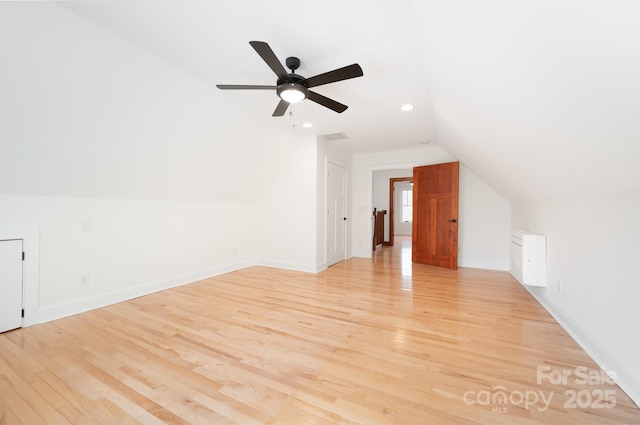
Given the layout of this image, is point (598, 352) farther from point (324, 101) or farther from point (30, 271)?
point (30, 271)

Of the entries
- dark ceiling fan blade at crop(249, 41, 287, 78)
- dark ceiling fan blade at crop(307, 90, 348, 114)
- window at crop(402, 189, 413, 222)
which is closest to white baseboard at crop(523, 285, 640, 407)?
dark ceiling fan blade at crop(307, 90, 348, 114)

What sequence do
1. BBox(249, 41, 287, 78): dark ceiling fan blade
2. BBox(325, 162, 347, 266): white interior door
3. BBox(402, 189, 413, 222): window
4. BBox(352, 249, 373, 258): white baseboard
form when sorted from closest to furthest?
BBox(249, 41, 287, 78): dark ceiling fan blade < BBox(325, 162, 347, 266): white interior door < BBox(352, 249, 373, 258): white baseboard < BBox(402, 189, 413, 222): window

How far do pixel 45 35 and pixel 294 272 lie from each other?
3836 mm

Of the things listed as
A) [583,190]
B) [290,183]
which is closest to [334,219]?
[290,183]

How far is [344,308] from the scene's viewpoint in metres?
2.81

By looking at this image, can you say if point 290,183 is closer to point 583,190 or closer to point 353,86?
point 353,86

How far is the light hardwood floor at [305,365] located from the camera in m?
1.37

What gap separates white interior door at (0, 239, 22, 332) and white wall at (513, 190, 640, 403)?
15.6 ft

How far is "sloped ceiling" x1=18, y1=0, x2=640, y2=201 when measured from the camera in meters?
0.97

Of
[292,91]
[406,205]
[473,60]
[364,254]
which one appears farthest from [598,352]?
[406,205]

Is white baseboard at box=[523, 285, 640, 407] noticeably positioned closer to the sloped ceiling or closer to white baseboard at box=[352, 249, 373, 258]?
the sloped ceiling

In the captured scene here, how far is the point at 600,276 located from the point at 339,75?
8.15 ft

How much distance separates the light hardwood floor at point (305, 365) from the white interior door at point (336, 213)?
1929 mm

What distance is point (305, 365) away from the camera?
5.86 feet
